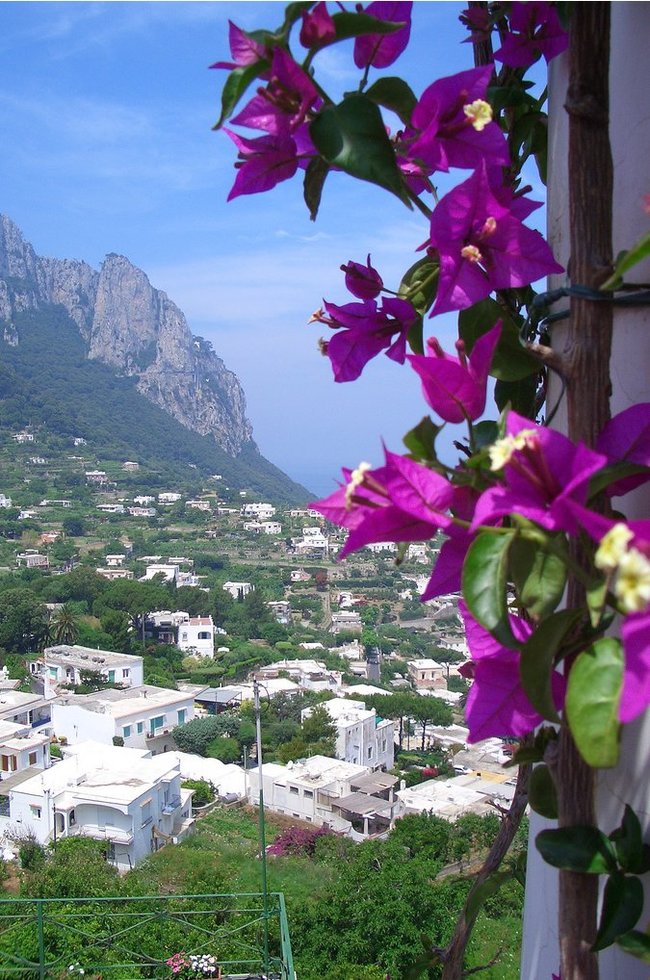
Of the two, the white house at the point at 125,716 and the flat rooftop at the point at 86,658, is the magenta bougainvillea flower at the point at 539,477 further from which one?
the flat rooftop at the point at 86,658

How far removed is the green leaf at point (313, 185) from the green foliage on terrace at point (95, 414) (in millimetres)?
Answer: 34262

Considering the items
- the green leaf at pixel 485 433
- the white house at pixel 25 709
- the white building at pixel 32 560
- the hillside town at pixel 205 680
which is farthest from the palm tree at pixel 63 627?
the green leaf at pixel 485 433

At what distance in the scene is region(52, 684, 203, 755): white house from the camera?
12.9 metres

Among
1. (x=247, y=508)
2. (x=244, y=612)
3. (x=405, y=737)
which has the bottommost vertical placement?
(x=405, y=737)

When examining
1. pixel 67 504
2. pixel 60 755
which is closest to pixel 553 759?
pixel 60 755

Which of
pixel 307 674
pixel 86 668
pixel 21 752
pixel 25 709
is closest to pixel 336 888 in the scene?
pixel 21 752

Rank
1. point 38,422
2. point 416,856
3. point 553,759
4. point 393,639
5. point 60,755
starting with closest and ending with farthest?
point 553,759
point 416,856
point 60,755
point 393,639
point 38,422

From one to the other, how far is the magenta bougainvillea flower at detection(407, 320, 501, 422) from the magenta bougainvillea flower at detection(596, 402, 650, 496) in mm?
31

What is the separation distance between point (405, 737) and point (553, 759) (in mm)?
15850

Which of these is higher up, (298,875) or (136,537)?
(136,537)

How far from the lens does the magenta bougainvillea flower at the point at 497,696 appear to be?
21cm

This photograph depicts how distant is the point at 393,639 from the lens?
20.4m

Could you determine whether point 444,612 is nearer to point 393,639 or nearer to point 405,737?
point 393,639

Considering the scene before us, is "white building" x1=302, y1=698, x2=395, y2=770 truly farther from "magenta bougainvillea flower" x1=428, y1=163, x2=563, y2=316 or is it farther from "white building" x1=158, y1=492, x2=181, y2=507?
"white building" x1=158, y1=492, x2=181, y2=507
